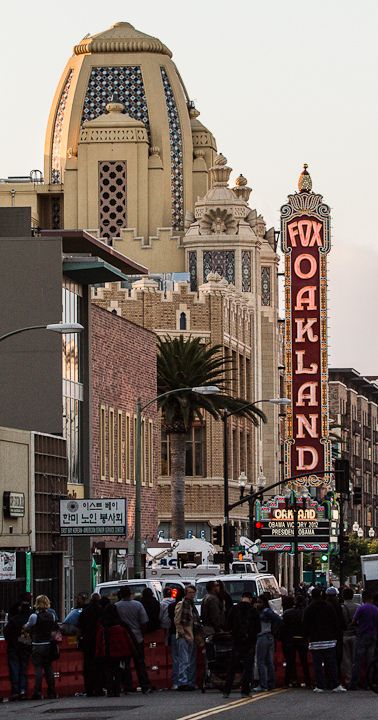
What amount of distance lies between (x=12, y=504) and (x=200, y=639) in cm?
1610

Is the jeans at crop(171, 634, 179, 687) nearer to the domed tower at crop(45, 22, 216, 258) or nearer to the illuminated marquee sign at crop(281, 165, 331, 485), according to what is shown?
the illuminated marquee sign at crop(281, 165, 331, 485)

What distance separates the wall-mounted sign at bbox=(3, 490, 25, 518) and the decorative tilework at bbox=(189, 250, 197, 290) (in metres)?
50.9

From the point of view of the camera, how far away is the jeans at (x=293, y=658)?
3472cm

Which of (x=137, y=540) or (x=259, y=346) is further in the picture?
(x=259, y=346)

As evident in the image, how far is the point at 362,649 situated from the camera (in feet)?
109

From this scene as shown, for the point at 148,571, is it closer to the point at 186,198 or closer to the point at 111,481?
the point at 111,481

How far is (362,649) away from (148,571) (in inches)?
933

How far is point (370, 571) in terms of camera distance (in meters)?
58.5

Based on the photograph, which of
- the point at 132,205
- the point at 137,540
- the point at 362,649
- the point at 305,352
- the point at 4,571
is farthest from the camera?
the point at 132,205

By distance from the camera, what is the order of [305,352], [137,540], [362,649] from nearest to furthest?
[362,649] → [137,540] → [305,352]

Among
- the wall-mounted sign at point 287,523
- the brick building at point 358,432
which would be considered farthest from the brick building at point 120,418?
the brick building at point 358,432

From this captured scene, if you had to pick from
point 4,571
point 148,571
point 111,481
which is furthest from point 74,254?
point 4,571

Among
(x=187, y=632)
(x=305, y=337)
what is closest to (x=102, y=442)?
(x=187, y=632)

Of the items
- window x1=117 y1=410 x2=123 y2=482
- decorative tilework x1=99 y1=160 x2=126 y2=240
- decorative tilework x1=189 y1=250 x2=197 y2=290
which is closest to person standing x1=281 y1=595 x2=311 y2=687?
window x1=117 y1=410 x2=123 y2=482
